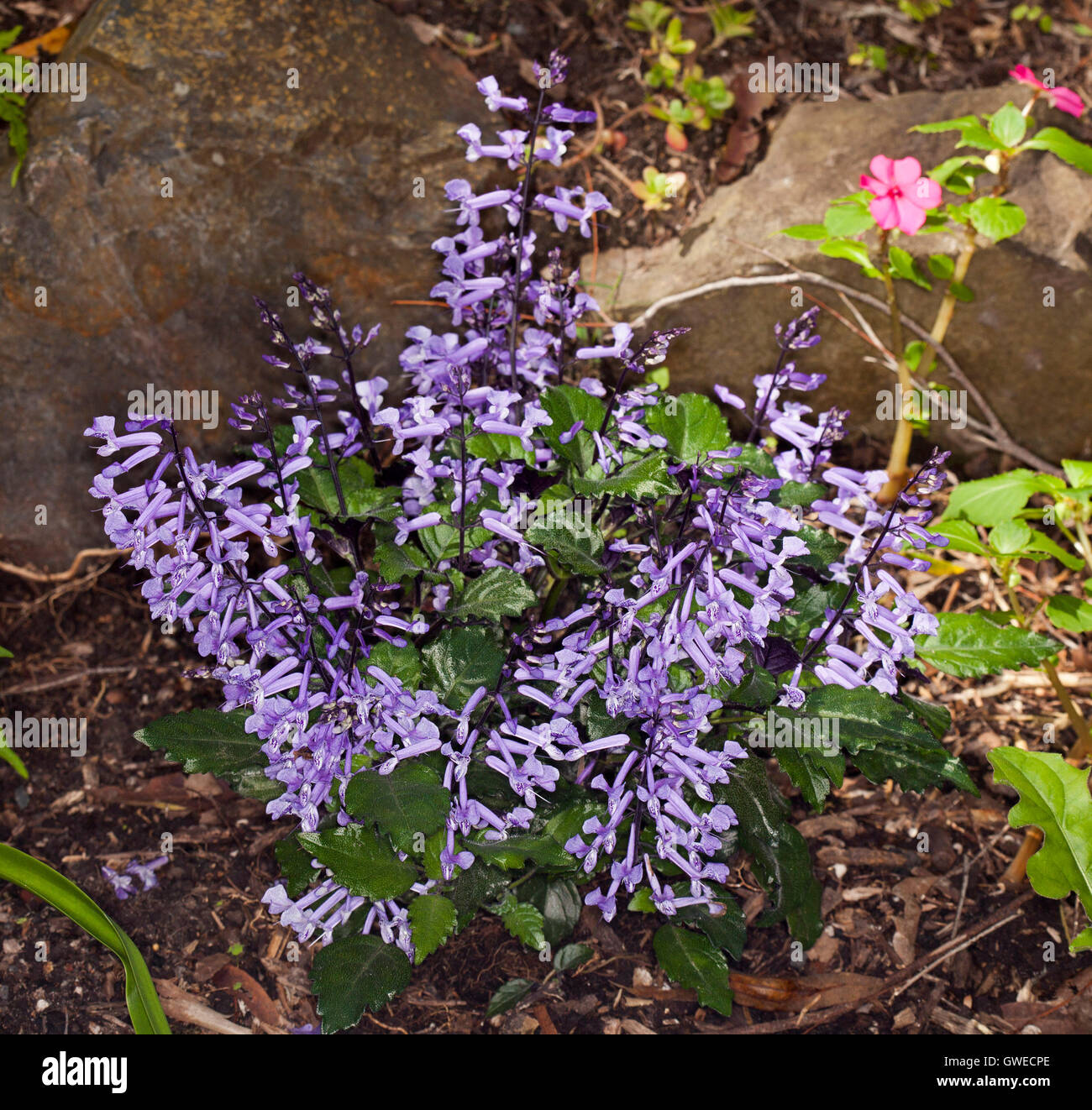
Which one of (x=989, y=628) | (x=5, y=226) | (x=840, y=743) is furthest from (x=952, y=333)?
(x=5, y=226)

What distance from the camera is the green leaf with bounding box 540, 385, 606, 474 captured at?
8.21 ft

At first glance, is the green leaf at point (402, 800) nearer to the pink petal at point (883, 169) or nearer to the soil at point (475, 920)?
the soil at point (475, 920)

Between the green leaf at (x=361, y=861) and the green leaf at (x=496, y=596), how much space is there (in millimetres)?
585

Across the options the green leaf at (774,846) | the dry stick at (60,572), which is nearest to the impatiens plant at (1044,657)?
the green leaf at (774,846)

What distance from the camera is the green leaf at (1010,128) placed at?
3193mm

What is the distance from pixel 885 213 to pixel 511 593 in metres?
1.85

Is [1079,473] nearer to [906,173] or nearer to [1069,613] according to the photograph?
[1069,613]

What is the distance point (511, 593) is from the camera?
2461mm

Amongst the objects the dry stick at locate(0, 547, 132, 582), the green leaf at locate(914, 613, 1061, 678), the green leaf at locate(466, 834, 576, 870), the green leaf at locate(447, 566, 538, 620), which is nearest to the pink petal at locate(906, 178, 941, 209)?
A: the green leaf at locate(914, 613, 1061, 678)

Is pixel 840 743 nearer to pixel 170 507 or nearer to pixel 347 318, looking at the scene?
pixel 170 507

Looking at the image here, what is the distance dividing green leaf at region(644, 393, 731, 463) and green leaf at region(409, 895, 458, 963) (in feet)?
4.06

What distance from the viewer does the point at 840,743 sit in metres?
2.33

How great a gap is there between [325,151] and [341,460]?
1.63 meters

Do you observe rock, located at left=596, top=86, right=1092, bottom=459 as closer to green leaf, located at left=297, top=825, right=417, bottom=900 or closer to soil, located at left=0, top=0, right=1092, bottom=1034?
soil, located at left=0, top=0, right=1092, bottom=1034
